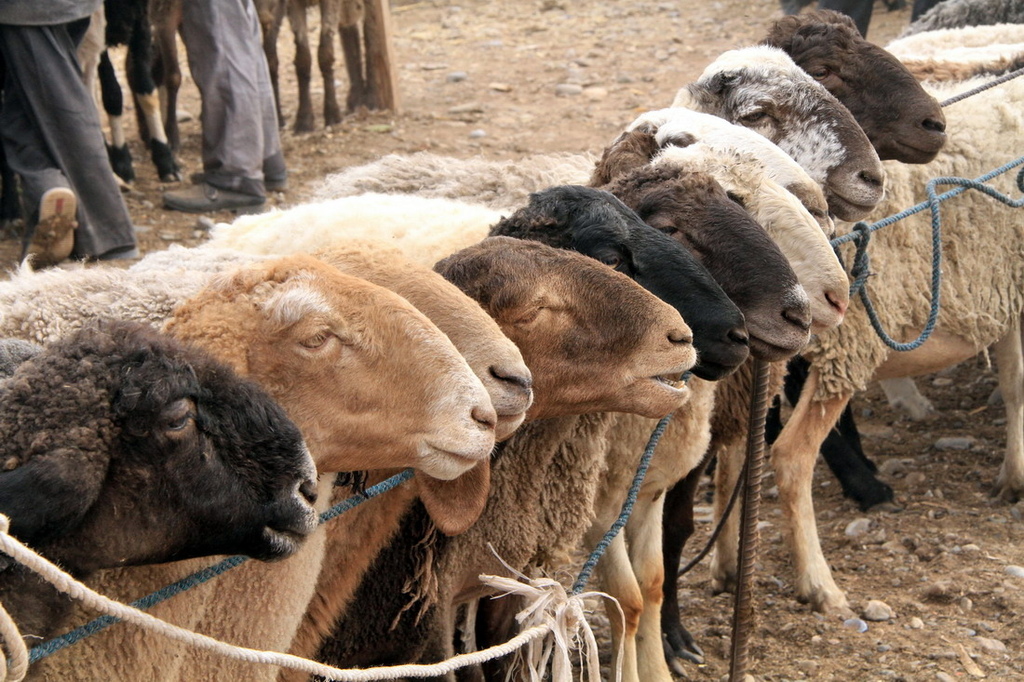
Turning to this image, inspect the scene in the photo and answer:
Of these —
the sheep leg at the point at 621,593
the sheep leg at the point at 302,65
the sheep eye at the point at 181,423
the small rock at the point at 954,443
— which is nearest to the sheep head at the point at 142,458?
the sheep eye at the point at 181,423

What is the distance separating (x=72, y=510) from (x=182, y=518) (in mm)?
195

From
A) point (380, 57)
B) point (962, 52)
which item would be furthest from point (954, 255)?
point (380, 57)

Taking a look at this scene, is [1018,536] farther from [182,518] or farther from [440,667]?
[182,518]

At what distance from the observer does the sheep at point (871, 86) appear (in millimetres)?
4270

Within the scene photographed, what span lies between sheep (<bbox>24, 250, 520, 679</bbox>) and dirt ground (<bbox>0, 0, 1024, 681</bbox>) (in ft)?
8.37

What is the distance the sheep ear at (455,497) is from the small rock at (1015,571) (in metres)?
3.26

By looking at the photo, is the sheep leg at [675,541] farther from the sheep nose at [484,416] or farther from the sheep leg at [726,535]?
the sheep nose at [484,416]

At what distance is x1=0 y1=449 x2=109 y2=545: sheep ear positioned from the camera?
179 cm

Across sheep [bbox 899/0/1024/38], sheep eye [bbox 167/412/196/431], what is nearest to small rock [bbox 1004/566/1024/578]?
sheep [bbox 899/0/1024/38]

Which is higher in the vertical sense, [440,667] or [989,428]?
[440,667]

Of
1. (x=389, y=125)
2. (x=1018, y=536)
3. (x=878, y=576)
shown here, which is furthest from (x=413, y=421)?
(x=389, y=125)

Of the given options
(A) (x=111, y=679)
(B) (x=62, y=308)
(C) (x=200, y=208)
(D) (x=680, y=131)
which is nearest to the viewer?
(A) (x=111, y=679)

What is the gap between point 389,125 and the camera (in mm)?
10164

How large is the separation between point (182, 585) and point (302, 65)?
880 cm
